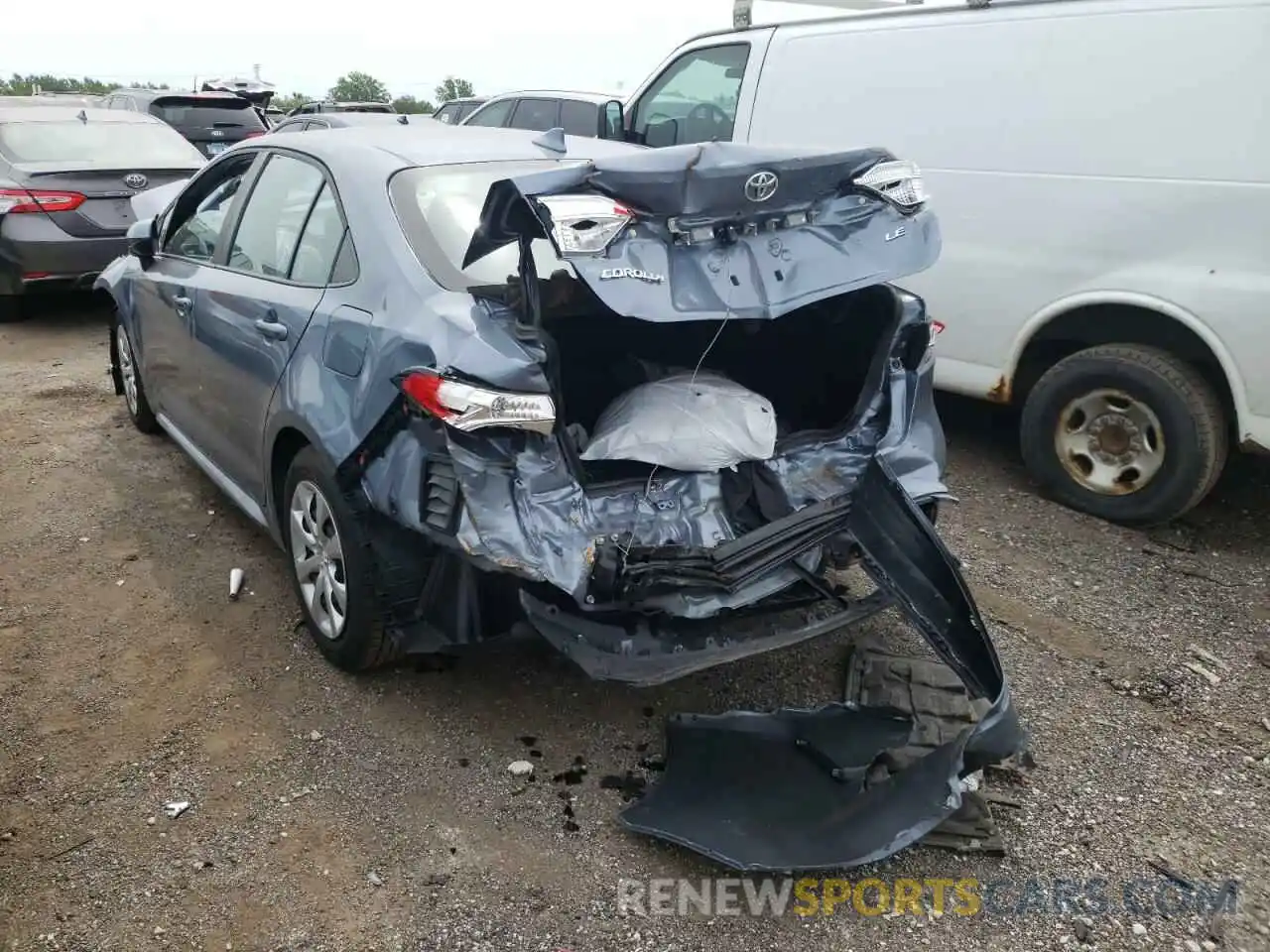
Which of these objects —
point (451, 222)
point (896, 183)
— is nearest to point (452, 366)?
point (451, 222)

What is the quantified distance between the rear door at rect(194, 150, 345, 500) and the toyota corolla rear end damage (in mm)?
418

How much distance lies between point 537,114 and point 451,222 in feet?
28.1

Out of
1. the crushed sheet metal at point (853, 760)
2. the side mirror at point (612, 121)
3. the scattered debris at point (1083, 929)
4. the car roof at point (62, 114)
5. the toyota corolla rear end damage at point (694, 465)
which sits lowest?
the scattered debris at point (1083, 929)

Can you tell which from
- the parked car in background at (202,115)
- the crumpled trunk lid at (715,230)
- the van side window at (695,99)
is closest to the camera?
the crumpled trunk lid at (715,230)

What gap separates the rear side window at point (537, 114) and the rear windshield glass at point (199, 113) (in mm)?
4070

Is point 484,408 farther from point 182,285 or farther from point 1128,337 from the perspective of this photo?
point 1128,337

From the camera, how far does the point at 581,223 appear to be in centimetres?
248

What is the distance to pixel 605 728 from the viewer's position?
3.13 m

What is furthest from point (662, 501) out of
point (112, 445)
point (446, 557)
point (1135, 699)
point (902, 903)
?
point (112, 445)

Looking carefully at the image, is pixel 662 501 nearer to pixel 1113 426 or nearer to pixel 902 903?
pixel 902 903

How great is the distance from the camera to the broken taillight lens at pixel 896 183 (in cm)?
286

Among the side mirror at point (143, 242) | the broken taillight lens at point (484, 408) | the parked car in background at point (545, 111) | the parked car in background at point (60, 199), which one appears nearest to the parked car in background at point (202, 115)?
the parked car in background at point (545, 111)

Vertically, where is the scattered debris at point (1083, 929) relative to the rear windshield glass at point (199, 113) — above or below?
below

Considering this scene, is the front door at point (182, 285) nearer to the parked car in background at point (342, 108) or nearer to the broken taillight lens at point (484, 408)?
the broken taillight lens at point (484, 408)
